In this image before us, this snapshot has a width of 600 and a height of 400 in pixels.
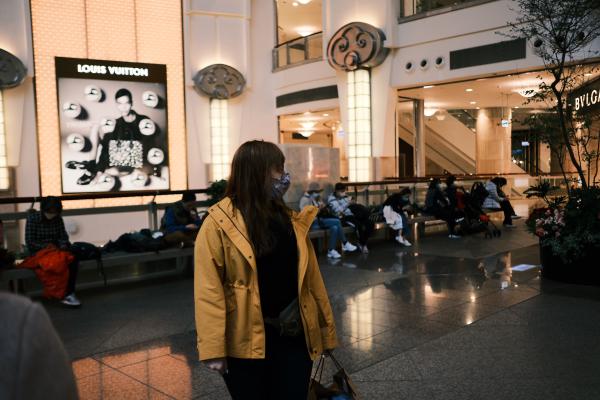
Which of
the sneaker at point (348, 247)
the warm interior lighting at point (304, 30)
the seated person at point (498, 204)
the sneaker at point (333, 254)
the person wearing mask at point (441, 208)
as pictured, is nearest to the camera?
the sneaker at point (333, 254)

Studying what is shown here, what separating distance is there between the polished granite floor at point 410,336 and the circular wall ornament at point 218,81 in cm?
Answer: 1171

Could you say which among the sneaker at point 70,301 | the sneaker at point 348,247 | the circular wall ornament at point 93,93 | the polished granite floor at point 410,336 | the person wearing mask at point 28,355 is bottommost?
the polished granite floor at point 410,336

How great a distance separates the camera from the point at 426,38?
15.2 metres

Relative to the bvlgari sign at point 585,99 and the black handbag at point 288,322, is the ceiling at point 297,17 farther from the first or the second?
the black handbag at point 288,322

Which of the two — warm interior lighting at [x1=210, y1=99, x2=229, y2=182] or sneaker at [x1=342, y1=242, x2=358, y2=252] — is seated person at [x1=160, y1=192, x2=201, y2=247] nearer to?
sneaker at [x1=342, y1=242, x2=358, y2=252]

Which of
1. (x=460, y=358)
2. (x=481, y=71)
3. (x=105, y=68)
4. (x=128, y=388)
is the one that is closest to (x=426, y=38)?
(x=481, y=71)

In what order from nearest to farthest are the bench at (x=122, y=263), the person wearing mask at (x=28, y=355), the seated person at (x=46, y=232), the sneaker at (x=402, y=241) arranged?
the person wearing mask at (x=28, y=355), the bench at (x=122, y=263), the seated person at (x=46, y=232), the sneaker at (x=402, y=241)

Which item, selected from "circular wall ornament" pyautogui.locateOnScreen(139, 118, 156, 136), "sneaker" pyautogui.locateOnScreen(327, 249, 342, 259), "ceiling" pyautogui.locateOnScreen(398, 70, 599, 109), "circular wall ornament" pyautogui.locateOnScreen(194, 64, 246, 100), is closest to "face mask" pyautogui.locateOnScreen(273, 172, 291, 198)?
"sneaker" pyautogui.locateOnScreen(327, 249, 342, 259)

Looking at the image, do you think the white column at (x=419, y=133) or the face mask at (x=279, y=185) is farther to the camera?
the white column at (x=419, y=133)

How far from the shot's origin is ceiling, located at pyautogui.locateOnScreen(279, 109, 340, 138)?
22328 mm

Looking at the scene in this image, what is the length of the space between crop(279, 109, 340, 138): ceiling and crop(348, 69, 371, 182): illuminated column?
4.74 metres

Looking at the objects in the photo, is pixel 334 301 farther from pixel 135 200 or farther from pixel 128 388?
pixel 135 200

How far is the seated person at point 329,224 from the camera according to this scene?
913 centimetres

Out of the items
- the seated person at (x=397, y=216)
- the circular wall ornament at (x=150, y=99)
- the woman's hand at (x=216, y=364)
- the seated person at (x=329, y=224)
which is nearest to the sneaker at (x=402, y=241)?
the seated person at (x=397, y=216)
